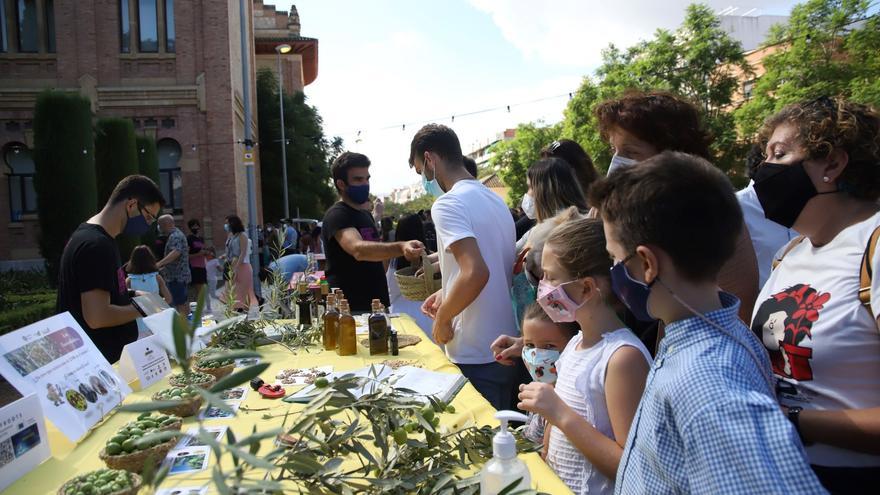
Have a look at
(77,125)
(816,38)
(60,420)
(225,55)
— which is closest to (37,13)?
(225,55)

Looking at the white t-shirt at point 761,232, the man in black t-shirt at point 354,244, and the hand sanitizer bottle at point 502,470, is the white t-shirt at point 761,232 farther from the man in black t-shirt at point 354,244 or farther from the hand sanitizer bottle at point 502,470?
the hand sanitizer bottle at point 502,470

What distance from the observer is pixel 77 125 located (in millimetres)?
13523

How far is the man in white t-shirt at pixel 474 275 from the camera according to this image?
8.74 feet

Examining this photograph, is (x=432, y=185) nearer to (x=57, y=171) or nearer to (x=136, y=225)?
(x=136, y=225)

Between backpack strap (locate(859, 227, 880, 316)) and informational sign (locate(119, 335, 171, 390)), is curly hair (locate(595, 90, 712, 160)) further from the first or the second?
informational sign (locate(119, 335, 171, 390))

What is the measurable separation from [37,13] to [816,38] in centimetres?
2736

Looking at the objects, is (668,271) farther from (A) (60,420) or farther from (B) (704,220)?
(A) (60,420)

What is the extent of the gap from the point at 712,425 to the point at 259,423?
5.31 feet

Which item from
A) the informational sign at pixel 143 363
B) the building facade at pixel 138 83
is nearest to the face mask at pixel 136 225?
the informational sign at pixel 143 363

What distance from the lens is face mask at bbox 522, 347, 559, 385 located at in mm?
2139

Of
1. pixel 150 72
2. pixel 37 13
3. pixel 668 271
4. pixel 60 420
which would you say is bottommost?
pixel 60 420

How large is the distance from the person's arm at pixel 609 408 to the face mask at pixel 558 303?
0.85 ft

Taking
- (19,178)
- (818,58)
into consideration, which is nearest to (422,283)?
(19,178)

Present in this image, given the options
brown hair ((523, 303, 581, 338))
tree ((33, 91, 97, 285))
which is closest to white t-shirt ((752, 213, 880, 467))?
brown hair ((523, 303, 581, 338))
